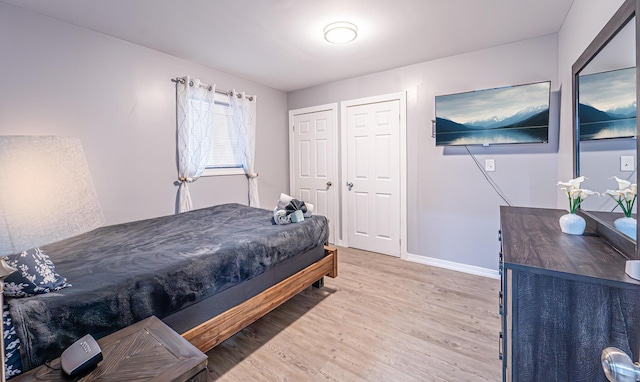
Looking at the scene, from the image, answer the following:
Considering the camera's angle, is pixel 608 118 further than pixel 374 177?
No

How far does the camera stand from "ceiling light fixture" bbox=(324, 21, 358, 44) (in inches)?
93.9

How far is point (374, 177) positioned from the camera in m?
3.82

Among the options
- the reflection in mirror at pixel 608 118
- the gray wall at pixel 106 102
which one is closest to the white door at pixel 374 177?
the gray wall at pixel 106 102

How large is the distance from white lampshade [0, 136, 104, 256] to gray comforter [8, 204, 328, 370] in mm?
813

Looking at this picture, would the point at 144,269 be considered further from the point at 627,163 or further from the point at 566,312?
the point at 627,163

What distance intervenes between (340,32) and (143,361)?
263 centimetres

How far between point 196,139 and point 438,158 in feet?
9.63

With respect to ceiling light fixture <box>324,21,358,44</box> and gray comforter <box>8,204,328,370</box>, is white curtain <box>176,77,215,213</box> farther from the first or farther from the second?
ceiling light fixture <box>324,21,358,44</box>

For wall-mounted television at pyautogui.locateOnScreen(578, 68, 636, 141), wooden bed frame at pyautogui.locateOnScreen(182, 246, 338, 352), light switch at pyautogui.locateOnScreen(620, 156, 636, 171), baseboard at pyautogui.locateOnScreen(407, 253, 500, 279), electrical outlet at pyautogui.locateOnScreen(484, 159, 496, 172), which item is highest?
wall-mounted television at pyautogui.locateOnScreen(578, 68, 636, 141)

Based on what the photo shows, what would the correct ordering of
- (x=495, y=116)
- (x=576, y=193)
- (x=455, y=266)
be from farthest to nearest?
(x=455, y=266) < (x=495, y=116) < (x=576, y=193)

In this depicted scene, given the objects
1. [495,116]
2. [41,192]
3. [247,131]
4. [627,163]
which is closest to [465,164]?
[495,116]

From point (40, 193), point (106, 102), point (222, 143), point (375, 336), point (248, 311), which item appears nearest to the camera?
point (40, 193)

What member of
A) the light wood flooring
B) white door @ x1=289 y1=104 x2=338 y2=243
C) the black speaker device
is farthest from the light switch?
white door @ x1=289 y1=104 x2=338 y2=243

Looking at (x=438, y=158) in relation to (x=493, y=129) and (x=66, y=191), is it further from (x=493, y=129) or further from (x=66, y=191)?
(x=66, y=191)
